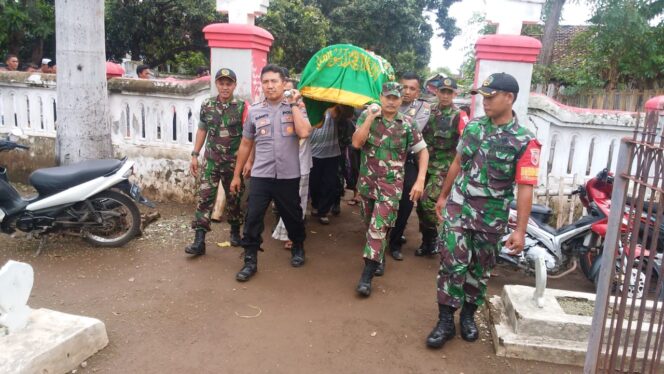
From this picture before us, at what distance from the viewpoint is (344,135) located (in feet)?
18.4

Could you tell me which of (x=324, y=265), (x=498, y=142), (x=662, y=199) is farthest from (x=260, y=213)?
(x=662, y=199)

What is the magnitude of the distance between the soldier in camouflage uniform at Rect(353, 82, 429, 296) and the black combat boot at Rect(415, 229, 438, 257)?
3.22ft

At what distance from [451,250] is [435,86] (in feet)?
6.74

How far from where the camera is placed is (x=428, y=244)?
476cm

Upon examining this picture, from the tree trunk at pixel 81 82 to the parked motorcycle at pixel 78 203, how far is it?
517 mm

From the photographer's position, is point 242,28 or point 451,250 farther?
point 242,28

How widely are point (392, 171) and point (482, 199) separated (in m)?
0.95

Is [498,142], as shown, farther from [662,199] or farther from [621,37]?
[621,37]

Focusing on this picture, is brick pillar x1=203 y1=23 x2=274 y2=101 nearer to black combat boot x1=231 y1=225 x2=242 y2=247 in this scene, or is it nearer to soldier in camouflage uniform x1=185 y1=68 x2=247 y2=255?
soldier in camouflage uniform x1=185 y1=68 x2=247 y2=255

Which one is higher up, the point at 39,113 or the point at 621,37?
the point at 621,37

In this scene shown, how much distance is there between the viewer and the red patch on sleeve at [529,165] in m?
2.85

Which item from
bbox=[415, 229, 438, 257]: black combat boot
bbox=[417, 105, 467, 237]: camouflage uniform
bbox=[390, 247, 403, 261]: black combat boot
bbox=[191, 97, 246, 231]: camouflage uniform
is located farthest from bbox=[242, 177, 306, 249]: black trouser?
bbox=[415, 229, 438, 257]: black combat boot

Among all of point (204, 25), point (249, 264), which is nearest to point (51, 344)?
point (249, 264)

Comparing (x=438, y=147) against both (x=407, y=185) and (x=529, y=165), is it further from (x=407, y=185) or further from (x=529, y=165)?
(x=529, y=165)
